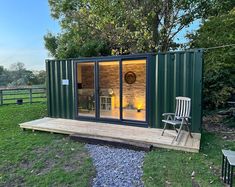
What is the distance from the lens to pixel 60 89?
6.28 metres

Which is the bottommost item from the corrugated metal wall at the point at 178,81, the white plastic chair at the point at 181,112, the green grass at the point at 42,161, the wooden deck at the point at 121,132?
the green grass at the point at 42,161

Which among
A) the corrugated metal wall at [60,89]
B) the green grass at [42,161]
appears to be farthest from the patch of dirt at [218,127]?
the corrugated metal wall at [60,89]

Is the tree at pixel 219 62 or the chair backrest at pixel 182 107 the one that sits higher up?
the tree at pixel 219 62

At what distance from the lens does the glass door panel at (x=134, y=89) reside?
17.5 feet

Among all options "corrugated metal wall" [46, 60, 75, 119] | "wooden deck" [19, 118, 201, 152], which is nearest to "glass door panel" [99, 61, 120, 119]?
"wooden deck" [19, 118, 201, 152]

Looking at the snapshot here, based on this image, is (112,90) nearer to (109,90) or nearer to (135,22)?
(109,90)

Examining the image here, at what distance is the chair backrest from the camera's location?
432 cm

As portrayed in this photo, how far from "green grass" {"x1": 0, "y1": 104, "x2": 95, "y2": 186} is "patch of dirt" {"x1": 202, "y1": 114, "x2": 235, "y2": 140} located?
11.2 ft

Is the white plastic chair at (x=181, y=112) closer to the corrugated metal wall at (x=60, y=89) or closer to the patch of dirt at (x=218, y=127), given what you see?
the patch of dirt at (x=218, y=127)

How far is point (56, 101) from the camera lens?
6.36m

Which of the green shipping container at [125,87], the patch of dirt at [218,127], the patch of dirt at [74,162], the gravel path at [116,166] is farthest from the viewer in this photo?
the patch of dirt at [218,127]

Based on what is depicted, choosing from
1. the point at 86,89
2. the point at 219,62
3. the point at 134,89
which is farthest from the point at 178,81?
the point at 86,89

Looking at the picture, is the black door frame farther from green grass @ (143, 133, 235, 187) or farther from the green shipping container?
green grass @ (143, 133, 235, 187)

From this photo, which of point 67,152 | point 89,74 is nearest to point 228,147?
point 67,152
